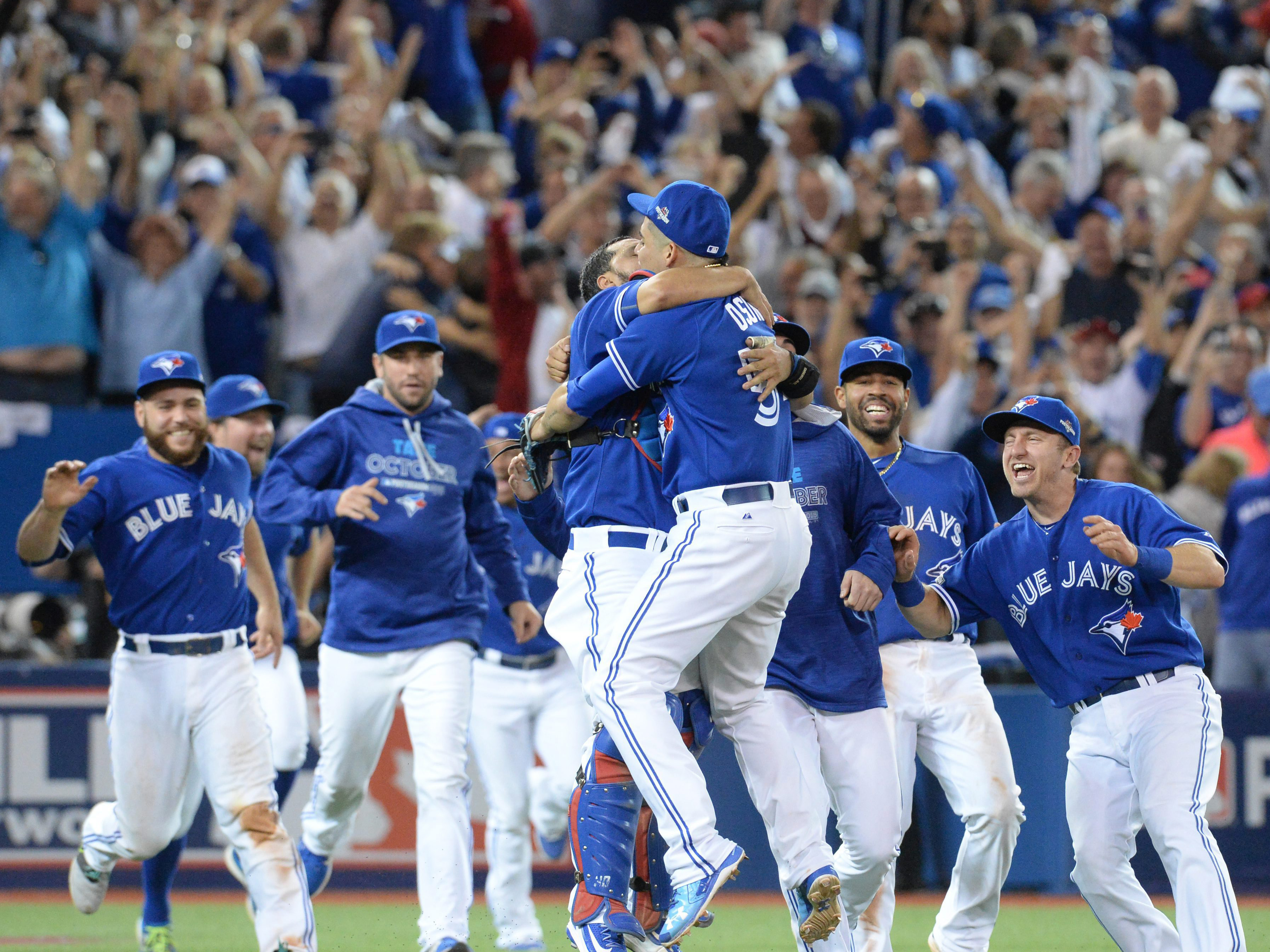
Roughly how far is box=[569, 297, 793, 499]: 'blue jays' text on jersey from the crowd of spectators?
519 cm

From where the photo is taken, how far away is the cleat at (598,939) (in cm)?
532

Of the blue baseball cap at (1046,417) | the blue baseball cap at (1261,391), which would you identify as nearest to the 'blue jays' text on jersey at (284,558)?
the blue baseball cap at (1046,417)

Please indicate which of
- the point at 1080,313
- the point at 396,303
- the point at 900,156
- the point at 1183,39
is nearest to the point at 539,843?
the point at 396,303

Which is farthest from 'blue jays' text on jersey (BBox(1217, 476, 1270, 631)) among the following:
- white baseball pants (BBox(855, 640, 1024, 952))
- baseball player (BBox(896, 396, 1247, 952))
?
baseball player (BBox(896, 396, 1247, 952))

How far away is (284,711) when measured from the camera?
8648 millimetres

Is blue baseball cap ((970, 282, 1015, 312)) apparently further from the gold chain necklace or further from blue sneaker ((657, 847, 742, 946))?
blue sneaker ((657, 847, 742, 946))

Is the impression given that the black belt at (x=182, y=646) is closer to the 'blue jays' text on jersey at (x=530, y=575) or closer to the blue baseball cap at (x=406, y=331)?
the blue baseball cap at (x=406, y=331)

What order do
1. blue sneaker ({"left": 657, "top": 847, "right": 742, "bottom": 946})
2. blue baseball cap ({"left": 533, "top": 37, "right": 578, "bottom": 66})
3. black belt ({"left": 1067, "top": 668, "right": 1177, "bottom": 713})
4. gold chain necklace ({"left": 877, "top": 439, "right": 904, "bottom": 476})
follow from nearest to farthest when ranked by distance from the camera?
blue sneaker ({"left": 657, "top": 847, "right": 742, "bottom": 946}) → black belt ({"left": 1067, "top": 668, "right": 1177, "bottom": 713}) → gold chain necklace ({"left": 877, "top": 439, "right": 904, "bottom": 476}) → blue baseball cap ({"left": 533, "top": 37, "right": 578, "bottom": 66})

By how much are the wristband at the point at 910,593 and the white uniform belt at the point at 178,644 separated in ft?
9.07

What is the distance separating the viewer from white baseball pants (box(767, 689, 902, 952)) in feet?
20.7

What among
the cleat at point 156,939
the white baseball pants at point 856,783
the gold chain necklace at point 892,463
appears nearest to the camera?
the white baseball pants at point 856,783

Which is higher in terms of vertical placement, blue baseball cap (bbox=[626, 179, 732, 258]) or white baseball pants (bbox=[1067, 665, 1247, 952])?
blue baseball cap (bbox=[626, 179, 732, 258])

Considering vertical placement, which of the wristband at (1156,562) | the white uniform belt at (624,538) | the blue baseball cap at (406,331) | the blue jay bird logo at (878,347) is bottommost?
the wristband at (1156,562)

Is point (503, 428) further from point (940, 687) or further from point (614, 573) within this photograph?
point (614, 573)
